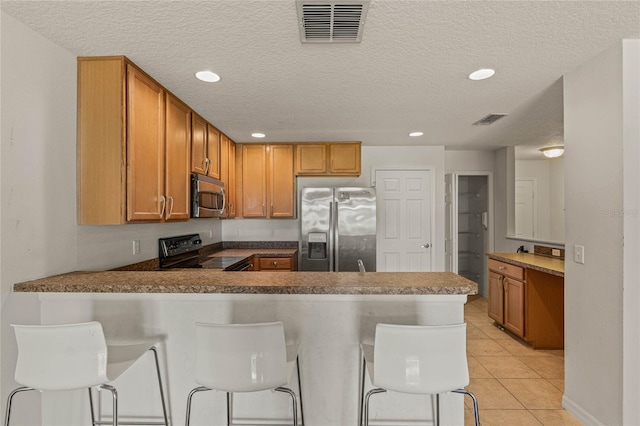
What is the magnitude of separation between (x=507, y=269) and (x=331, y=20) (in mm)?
3270

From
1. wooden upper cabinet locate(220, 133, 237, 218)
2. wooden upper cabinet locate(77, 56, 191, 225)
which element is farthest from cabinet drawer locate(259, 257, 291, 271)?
wooden upper cabinet locate(77, 56, 191, 225)

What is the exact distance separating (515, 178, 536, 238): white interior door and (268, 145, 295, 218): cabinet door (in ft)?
13.6

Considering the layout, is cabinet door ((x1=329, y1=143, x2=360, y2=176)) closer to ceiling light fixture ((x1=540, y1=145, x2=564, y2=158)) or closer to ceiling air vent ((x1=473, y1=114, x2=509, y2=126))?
ceiling air vent ((x1=473, y1=114, x2=509, y2=126))

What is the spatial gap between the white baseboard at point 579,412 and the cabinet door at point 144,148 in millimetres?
3130

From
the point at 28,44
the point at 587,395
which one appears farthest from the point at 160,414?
the point at 587,395

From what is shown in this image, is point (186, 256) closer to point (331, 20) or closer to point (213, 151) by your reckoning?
point (213, 151)

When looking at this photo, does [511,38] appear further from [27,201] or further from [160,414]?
[160,414]

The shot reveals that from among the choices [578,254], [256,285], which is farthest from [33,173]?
[578,254]

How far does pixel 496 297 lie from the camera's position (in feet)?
12.9

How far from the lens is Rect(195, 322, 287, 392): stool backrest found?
4.44 ft

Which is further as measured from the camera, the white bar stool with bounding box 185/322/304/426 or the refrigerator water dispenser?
the refrigerator water dispenser

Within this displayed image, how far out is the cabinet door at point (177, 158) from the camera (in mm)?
2555

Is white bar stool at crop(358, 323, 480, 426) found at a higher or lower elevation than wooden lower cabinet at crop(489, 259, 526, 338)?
higher

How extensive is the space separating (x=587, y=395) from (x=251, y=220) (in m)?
3.86
